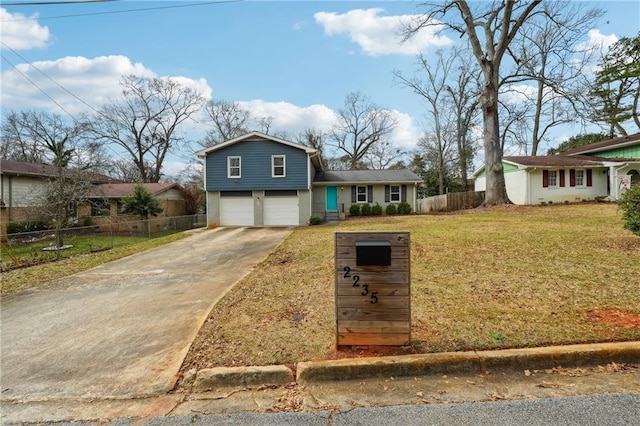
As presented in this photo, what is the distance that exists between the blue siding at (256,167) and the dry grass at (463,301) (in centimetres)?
1102

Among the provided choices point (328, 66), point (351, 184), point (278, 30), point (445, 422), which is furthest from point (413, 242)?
point (328, 66)

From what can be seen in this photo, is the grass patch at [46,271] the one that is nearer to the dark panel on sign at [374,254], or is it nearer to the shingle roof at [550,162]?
the dark panel on sign at [374,254]

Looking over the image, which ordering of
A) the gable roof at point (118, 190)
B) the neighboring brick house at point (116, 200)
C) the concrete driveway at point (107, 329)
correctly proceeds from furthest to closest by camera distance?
1. the gable roof at point (118, 190)
2. the neighboring brick house at point (116, 200)
3. the concrete driveway at point (107, 329)

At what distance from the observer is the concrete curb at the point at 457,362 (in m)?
2.81

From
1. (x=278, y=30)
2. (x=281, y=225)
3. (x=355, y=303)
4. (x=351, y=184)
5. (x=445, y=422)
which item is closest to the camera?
(x=445, y=422)

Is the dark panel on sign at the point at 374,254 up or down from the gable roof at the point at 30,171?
down

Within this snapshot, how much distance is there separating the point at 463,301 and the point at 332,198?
57.5ft

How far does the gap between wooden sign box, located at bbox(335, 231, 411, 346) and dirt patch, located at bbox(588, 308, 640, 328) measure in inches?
90.8

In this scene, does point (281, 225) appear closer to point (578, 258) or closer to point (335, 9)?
point (335, 9)

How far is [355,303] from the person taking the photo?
313 cm

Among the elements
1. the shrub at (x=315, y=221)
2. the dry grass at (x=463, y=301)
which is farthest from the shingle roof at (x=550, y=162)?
the dry grass at (x=463, y=301)

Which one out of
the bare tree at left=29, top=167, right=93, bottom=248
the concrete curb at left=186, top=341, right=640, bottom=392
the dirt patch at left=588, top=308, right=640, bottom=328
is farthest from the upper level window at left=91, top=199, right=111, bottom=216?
the dirt patch at left=588, top=308, right=640, bottom=328

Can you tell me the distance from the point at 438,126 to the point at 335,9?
81.9 feet

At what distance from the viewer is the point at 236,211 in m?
18.9
